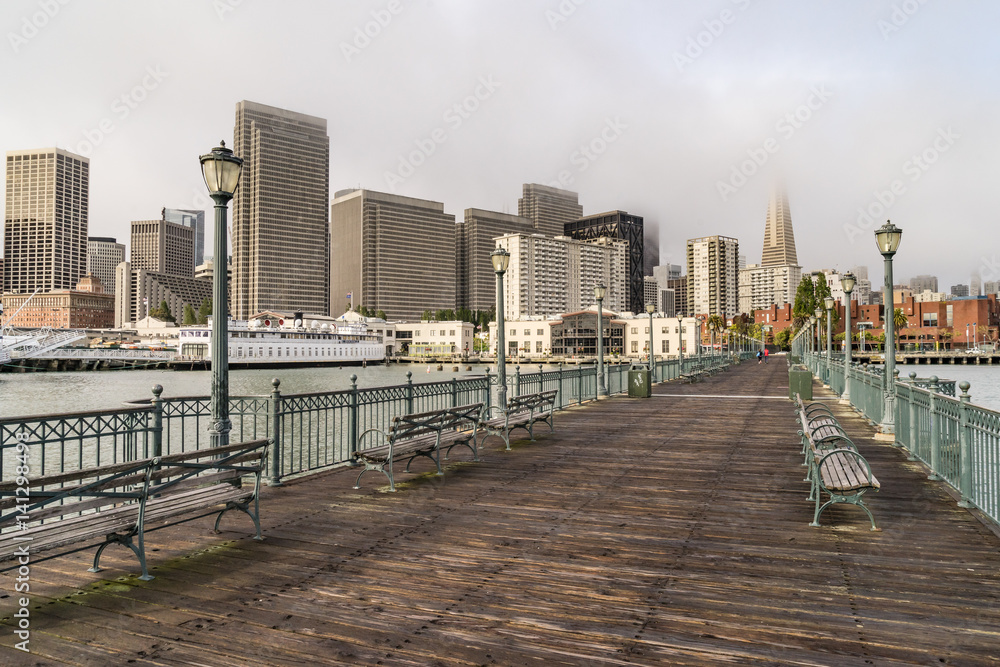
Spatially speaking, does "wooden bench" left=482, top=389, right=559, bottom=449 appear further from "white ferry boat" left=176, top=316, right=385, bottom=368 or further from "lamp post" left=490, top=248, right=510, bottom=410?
"white ferry boat" left=176, top=316, right=385, bottom=368

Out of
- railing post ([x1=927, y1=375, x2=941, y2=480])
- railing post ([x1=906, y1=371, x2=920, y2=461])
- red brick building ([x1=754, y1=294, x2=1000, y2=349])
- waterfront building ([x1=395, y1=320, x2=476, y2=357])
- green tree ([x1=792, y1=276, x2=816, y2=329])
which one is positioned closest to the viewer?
railing post ([x1=927, y1=375, x2=941, y2=480])

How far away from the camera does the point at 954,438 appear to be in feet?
26.8

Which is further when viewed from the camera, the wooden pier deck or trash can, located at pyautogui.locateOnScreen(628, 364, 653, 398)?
trash can, located at pyautogui.locateOnScreen(628, 364, 653, 398)

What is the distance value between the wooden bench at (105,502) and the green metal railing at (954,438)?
788 cm

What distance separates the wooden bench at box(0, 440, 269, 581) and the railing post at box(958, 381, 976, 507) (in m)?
8.17

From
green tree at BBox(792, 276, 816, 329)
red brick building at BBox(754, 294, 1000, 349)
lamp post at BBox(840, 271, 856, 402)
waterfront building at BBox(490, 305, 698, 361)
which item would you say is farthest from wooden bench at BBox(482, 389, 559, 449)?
red brick building at BBox(754, 294, 1000, 349)

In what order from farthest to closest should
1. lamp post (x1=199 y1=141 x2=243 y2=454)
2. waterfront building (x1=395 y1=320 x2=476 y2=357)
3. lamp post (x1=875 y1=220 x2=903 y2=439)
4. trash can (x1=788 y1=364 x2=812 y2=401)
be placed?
waterfront building (x1=395 y1=320 x2=476 y2=357) < trash can (x1=788 y1=364 x2=812 y2=401) < lamp post (x1=875 y1=220 x2=903 y2=439) < lamp post (x1=199 y1=141 x2=243 y2=454)

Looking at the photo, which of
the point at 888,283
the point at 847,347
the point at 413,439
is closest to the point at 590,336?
the point at 847,347

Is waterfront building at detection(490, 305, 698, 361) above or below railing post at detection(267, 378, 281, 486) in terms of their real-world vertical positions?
above

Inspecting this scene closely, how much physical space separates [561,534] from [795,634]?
2746 mm

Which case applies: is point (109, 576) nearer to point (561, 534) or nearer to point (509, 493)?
point (561, 534)

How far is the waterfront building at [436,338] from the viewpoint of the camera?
537 feet

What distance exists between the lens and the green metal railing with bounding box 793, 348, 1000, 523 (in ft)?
21.9

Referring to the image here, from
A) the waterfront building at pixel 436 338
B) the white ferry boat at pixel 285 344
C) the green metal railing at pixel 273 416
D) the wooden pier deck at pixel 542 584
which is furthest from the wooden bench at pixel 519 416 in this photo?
the waterfront building at pixel 436 338
